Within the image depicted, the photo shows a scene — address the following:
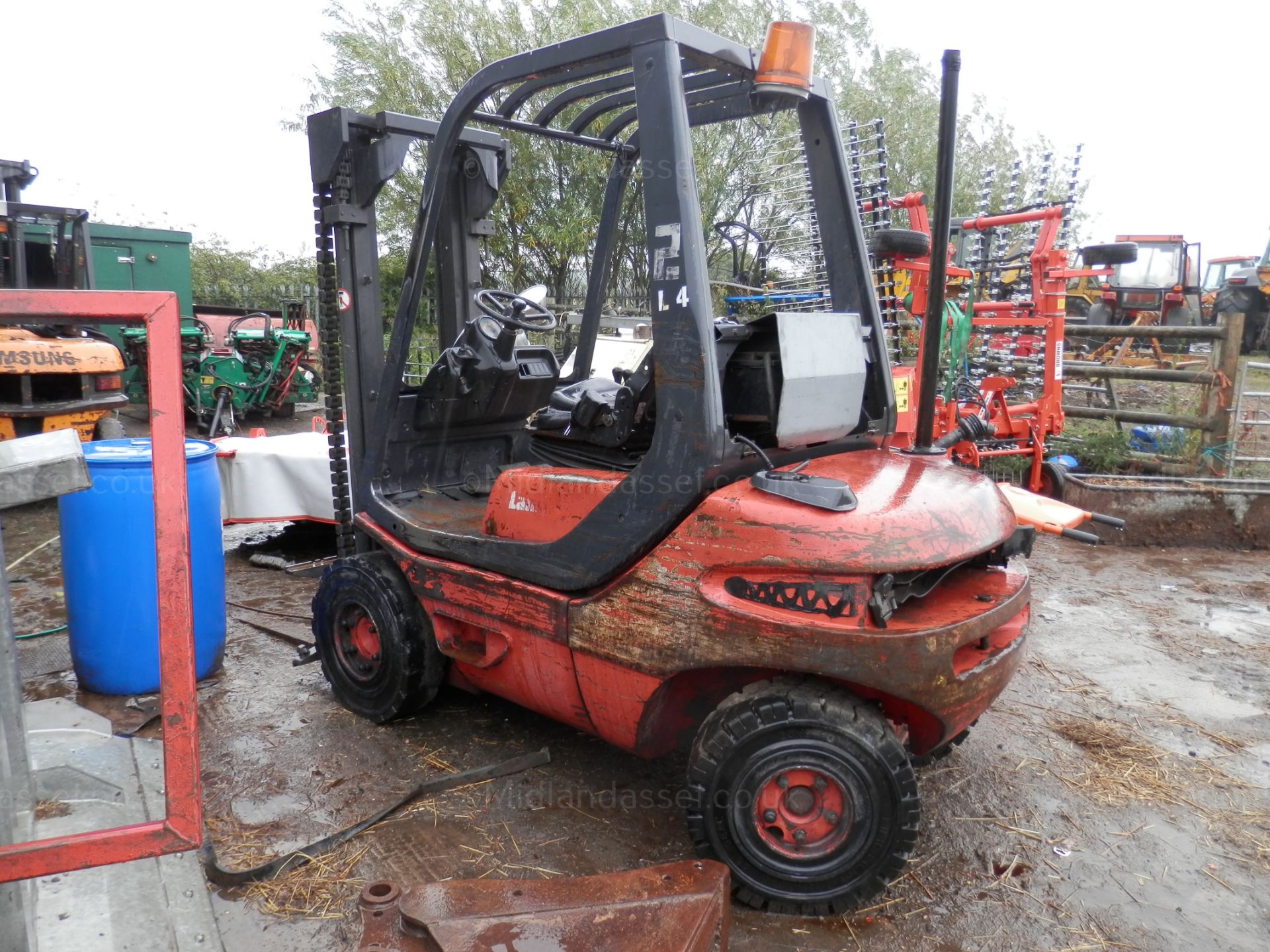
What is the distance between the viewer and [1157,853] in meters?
3.02

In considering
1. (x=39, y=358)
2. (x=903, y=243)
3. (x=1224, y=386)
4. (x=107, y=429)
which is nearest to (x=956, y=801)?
(x=903, y=243)

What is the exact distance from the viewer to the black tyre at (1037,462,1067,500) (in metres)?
6.62

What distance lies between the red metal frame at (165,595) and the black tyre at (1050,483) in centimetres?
585

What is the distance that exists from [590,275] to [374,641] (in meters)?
1.91

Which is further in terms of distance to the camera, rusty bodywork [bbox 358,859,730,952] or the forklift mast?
the forklift mast

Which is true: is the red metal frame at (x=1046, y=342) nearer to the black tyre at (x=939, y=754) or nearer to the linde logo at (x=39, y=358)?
the black tyre at (x=939, y=754)

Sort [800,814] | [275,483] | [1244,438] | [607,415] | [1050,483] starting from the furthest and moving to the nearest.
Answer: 1. [1244,438]
2. [1050,483]
3. [275,483]
4. [607,415]
5. [800,814]

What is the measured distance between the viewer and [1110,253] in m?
6.57

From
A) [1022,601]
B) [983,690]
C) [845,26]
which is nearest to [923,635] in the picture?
[983,690]

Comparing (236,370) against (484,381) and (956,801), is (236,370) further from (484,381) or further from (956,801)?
(956,801)

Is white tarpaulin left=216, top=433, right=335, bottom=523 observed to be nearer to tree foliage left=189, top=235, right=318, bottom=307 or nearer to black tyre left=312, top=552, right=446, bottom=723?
black tyre left=312, top=552, right=446, bottom=723

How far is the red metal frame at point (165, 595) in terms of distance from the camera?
1.66 meters

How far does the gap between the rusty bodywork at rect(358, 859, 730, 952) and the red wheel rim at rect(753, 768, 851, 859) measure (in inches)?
8.2

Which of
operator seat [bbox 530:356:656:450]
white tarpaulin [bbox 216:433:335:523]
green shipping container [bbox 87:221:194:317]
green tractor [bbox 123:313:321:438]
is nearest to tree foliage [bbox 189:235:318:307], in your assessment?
green shipping container [bbox 87:221:194:317]
